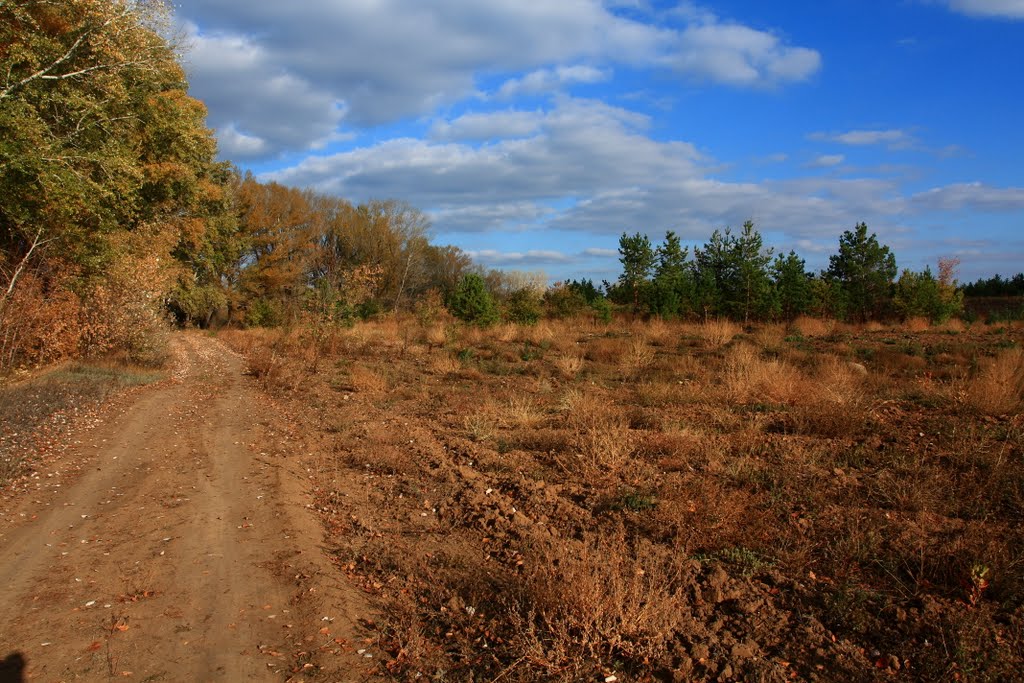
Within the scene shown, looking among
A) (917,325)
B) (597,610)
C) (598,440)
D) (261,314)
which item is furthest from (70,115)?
(261,314)

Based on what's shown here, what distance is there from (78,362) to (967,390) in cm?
1763

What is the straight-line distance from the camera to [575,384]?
12.4 meters

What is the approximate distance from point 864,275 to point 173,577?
110ft

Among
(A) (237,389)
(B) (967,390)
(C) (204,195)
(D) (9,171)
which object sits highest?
(C) (204,195)

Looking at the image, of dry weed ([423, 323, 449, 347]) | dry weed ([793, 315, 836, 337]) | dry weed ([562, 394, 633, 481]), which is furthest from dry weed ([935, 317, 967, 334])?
dry weed ([562, 394, 633, 481])

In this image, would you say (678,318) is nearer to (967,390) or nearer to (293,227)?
(967,390)

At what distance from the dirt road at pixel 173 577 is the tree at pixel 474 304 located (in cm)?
1732

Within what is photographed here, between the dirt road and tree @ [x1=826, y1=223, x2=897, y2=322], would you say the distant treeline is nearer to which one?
tree @ [x1=826, y1=223, x2=897, y2=322]

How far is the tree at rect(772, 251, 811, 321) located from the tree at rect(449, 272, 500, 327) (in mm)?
13234

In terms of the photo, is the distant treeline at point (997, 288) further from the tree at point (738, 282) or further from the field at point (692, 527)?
the field at point (692, 527)

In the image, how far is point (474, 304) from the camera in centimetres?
2591

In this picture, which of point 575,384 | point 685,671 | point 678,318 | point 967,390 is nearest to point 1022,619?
point 685,671

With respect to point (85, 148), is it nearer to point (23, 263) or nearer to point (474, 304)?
point (23, 263)

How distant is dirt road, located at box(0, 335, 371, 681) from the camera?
375 centimetres
